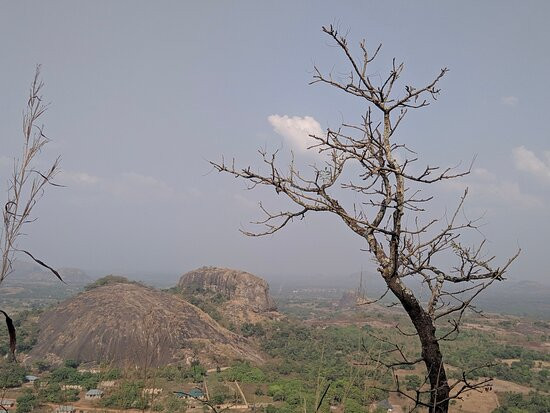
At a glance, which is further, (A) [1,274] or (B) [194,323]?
(B) [194,323]

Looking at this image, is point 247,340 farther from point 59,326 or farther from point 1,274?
point 1,274

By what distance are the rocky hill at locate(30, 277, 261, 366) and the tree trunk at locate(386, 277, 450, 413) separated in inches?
1072

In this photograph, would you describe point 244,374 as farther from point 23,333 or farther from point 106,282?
point 106,282

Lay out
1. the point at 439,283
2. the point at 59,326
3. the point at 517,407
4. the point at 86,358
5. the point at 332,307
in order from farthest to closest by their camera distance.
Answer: the point at 332,307
the point at 59,326
the point at 86,358
the point at 517,407
the point at 439,283

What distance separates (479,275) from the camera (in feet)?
8.68

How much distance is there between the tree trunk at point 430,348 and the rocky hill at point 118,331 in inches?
1072

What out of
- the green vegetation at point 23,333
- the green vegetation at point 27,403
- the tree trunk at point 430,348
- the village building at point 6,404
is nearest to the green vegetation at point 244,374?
the green vegetation at point 27,403

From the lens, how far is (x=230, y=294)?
51.2 metres

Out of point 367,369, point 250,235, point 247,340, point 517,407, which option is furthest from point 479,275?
point 247,340

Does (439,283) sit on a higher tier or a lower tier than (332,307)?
higher

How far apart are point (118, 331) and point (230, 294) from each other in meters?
20.7

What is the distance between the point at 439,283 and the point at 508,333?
59.9m

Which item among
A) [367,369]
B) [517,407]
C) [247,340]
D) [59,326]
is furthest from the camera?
[247,340]

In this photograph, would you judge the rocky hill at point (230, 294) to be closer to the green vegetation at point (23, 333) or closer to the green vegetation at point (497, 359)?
the green vegetation at point (23, 333)
